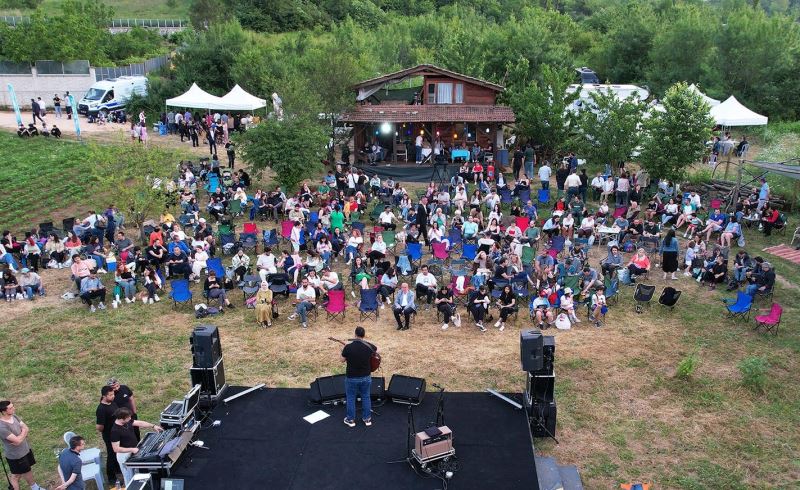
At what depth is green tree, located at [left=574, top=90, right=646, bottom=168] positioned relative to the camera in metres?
22.5

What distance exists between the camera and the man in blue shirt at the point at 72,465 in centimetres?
822

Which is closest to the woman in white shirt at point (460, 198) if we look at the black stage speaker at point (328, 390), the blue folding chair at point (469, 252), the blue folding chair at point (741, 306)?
the blue folding chair at point (469, 252)

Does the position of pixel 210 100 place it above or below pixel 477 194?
above

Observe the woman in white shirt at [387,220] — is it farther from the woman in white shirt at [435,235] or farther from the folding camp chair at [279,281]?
the folding camp chair at [279,281]

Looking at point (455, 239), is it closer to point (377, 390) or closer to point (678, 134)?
point (377, 390)

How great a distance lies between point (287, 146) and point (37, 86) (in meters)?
24.5

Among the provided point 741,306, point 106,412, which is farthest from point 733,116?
point 106,412

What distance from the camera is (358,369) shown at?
29.4ft

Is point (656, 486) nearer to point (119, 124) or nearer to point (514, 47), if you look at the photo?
point (514, 47)

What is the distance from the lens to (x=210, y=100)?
2844 cm

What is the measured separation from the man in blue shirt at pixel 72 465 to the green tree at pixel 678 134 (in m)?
18.8

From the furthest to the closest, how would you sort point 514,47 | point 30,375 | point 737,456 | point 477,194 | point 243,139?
1. point 514,47
2. point 243,139
3. point 477,194
4. point 30,375
5. point 737,456

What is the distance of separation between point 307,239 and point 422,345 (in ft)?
20.0

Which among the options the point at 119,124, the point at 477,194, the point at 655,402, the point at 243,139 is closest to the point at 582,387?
the point at 655,402
